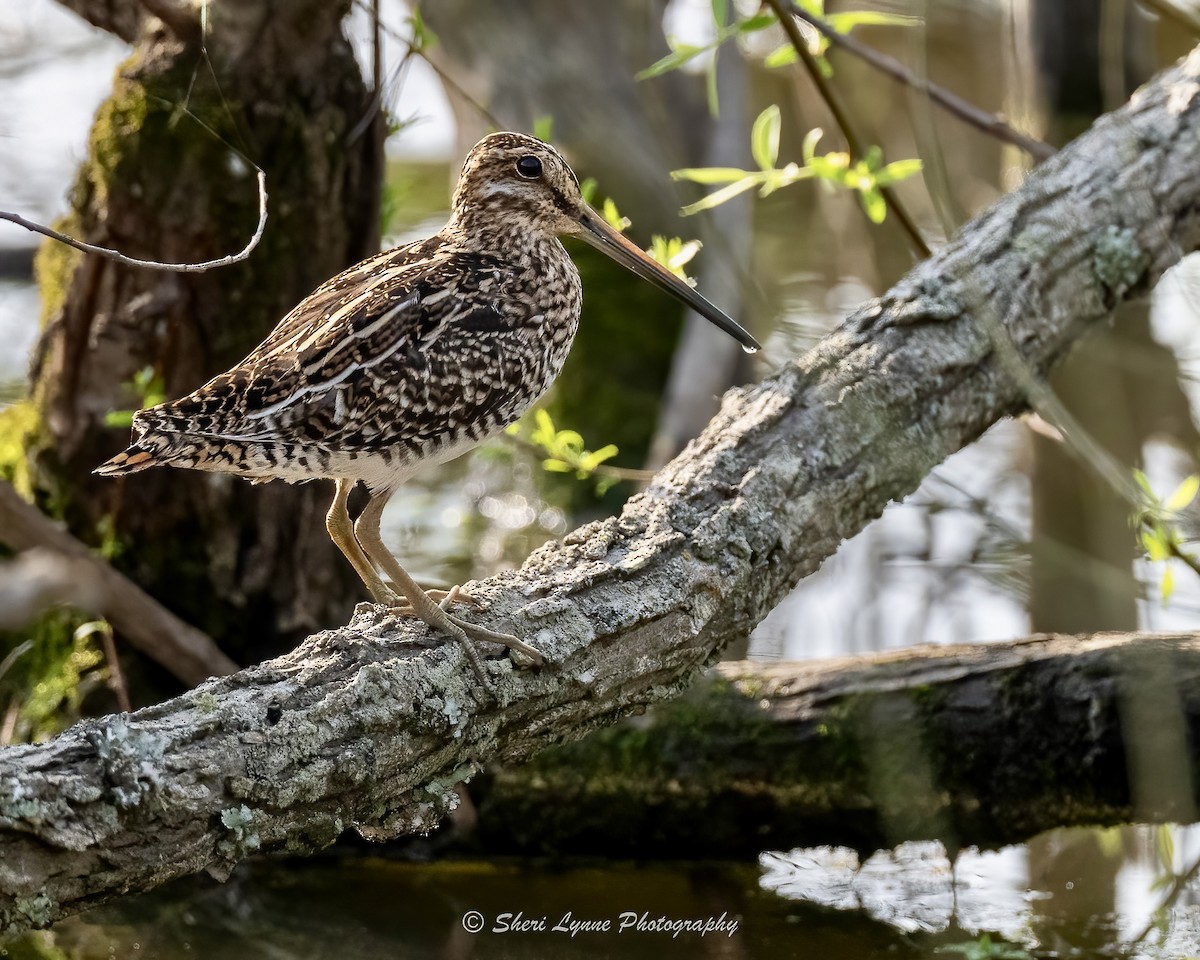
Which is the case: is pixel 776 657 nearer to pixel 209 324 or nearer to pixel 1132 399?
pixel 1132 399

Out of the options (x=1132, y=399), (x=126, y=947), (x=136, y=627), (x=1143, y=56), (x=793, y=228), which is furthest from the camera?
(x=793, y=228)

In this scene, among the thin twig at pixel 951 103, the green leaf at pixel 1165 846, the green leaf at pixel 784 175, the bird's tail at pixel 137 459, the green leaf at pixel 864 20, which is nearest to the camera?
the bird's tail at pixel 137 459

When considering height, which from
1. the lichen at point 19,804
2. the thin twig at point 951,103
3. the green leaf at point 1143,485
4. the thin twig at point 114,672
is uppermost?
the thin twig at point 951,103

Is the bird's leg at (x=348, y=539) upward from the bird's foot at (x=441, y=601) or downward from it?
upward

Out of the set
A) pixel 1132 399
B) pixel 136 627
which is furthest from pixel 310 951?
pixel 1132 399

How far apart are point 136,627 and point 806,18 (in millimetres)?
2716

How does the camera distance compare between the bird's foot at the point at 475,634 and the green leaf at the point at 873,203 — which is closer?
the bird's foot at the point at 475,634

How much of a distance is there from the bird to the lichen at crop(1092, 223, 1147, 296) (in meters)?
1.20

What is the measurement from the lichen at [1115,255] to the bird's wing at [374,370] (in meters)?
1.82

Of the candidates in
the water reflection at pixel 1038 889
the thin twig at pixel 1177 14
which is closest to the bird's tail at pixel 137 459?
the water reflection at pixel 1038 889

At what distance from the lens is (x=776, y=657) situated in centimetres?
628

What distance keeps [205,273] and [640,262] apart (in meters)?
1.43

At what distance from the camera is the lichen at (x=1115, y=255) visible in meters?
4.17

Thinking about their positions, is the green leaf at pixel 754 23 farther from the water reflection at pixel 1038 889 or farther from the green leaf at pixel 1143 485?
the water reflection at pixel 1038 889
